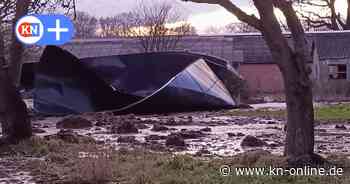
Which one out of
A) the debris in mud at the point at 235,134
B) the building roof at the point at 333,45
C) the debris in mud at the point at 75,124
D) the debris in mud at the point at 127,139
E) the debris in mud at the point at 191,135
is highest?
the building roof at the point at 333,45

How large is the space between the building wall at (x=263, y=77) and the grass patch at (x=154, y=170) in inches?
1895

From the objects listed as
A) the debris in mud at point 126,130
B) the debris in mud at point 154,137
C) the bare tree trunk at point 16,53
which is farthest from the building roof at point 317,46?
the bare tree trunk at point 16,53

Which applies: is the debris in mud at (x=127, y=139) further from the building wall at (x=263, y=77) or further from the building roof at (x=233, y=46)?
the building roof at (x=233, y=46)

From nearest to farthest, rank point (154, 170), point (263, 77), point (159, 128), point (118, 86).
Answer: point (154, 170) < point (159, 128) < point (118, 86) < point (263, 77)

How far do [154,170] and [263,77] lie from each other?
5145cm

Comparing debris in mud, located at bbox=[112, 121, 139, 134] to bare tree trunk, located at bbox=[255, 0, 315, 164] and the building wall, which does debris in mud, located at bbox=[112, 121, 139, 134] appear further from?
the building wall

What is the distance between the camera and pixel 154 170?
8.89m

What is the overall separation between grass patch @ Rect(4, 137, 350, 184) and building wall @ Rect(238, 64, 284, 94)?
1895 inches

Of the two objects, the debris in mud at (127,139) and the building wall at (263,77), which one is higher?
the debris in mud at (127,139)

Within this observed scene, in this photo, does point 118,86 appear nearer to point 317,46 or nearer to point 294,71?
point 294,71

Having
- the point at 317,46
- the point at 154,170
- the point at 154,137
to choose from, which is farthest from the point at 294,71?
the point at 317,46

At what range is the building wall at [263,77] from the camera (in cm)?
5853

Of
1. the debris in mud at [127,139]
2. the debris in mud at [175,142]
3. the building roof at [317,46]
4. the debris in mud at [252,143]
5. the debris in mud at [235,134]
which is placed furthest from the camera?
the building roof at [317,46]

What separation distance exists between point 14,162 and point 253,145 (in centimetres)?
429
